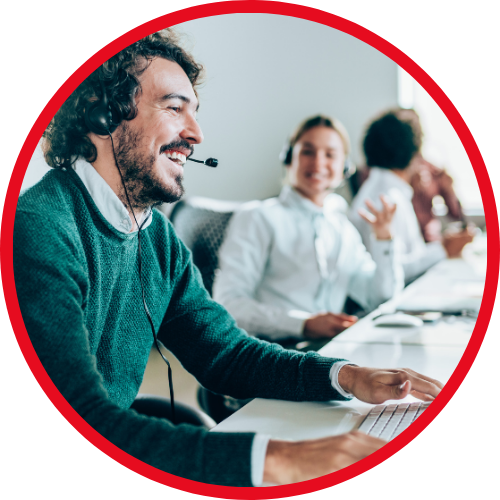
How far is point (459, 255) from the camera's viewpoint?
7.72 feet

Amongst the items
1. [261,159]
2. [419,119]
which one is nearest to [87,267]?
[261,159]

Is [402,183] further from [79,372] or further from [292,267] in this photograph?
[79,372]

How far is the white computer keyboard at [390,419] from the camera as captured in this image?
2.38ft

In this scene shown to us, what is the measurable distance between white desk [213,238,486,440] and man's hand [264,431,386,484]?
6 cm

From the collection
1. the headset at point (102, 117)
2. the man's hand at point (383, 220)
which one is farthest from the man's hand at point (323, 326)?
the headset at point (102, 117)

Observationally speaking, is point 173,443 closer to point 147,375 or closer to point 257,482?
Answer: point 257,482

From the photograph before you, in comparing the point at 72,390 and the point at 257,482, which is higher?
the point at 72,390

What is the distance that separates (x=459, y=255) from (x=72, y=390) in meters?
2.07

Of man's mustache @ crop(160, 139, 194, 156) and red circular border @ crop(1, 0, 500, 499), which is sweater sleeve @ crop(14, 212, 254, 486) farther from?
man's mustache @ crop(160, 139, 194, 156)

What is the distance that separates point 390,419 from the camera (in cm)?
76

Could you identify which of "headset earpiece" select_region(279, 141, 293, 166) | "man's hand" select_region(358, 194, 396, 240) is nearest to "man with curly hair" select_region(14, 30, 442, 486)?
"headset earpiece" select_region(279, 141, 293, 166)

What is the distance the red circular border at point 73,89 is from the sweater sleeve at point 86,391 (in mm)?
54

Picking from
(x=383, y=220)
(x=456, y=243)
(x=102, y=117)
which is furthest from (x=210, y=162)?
(x=456, y=243)

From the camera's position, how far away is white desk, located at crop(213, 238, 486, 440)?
29.3 inches
